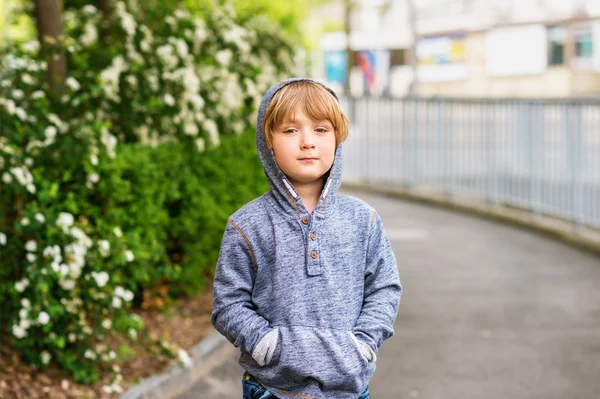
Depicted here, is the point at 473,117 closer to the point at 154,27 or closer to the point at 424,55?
the point at 154,27

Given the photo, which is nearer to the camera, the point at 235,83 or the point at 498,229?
the point at 235,83

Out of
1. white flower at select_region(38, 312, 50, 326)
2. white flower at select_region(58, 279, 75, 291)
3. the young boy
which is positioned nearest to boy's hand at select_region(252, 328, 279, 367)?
the young boy

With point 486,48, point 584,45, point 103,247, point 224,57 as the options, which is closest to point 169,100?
point 224,57

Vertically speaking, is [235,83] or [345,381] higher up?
[235,83]

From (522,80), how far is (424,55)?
31.1 feet

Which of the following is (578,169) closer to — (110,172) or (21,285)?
(110,172)

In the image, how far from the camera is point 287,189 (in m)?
3.01

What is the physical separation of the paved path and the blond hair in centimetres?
318

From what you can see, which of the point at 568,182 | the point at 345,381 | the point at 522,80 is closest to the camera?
the point at 345,381

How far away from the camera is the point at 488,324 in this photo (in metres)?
7.69

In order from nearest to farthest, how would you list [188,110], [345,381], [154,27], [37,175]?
[345,381], [37,175], [188,110], [154,27]

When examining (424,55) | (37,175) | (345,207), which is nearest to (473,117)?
(37,175)

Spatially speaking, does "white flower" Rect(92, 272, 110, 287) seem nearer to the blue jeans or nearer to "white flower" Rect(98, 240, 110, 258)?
"white flower" Rect(98, 240, 110, 258)

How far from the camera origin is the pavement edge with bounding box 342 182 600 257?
11047 millimetres
